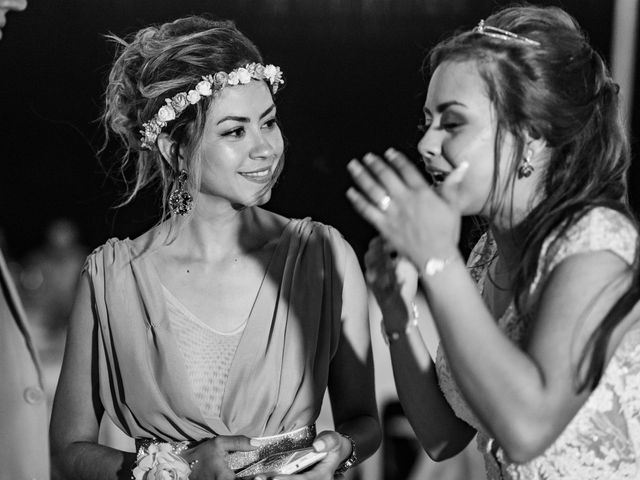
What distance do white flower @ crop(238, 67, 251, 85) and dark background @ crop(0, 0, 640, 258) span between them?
44.1 inches

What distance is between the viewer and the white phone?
6.93ft

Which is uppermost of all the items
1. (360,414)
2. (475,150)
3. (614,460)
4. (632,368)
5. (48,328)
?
(475,150)

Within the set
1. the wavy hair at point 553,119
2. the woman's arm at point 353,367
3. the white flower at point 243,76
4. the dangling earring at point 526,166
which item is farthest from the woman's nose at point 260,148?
the dangling earring at point 526,166

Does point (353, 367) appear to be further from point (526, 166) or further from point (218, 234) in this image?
point (526, 166)

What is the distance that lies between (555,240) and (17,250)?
2484 mm

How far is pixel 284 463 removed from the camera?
2146 mm

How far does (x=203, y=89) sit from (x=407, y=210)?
979 millimetres

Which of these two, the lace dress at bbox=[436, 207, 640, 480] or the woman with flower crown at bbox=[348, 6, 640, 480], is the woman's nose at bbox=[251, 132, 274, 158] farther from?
the lace dress at bbox=[436, 207, 640, 480]

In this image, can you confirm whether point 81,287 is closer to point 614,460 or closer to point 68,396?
point 68,396

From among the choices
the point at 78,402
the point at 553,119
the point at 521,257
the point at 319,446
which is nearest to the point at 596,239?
the point at 521,257

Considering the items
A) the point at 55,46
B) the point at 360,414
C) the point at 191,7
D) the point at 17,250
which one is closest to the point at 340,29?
the point at 191,7

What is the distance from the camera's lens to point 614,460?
173 centimetres

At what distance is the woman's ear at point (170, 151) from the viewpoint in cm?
252

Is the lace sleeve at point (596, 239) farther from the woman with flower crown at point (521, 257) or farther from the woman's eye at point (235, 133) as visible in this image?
the woman's eye at point (235, 133)
